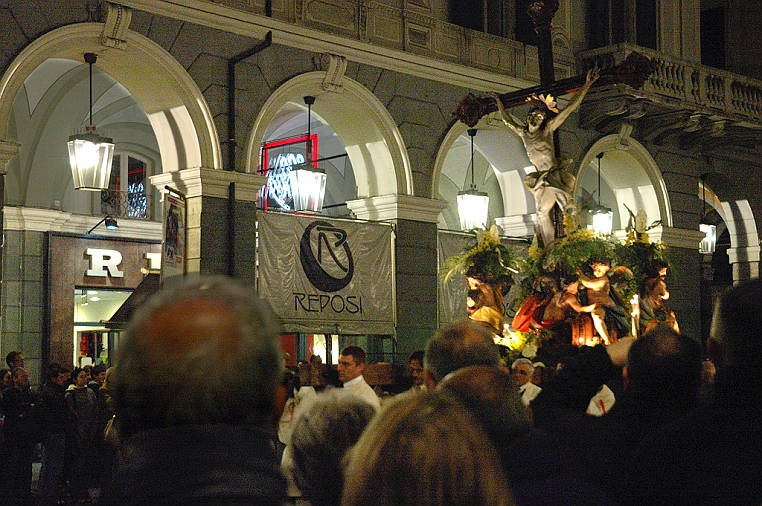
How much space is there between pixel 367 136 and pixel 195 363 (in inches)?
589

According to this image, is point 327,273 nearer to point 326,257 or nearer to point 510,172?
point 326,257

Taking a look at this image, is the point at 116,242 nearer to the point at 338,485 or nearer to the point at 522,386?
the point at 522,386

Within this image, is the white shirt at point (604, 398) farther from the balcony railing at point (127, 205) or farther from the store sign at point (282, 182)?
the balcony railing at point (127, 205)

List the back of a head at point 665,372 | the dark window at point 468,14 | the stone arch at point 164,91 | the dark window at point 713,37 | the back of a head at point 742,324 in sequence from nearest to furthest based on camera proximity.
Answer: the back of a head at point 742,324 → the back of a head at point 665,372 → the stone arch at point 164,91 → the dark window at point 468,14 → the dark window at point 713,37

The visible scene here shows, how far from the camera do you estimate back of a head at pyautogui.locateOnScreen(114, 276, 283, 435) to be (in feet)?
6.06

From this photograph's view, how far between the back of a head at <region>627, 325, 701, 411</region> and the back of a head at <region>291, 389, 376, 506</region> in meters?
1.10

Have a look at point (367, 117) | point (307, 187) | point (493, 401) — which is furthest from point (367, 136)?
point (493, 401)

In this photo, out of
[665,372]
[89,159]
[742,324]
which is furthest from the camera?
[89,159]

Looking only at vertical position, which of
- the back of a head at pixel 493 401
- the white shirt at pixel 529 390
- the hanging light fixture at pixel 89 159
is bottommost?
the white shirt at pixel 529 390

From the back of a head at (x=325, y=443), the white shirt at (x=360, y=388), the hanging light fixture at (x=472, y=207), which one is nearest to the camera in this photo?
the back of a head at (x=325, y=443)

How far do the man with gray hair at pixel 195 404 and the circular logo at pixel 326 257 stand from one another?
13.5 meters

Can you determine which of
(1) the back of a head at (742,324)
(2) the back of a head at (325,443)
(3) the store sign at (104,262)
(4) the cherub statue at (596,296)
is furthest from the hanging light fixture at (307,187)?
(2) the back of a head at (325,443)

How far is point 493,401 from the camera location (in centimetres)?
300

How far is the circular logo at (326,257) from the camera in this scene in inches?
607
